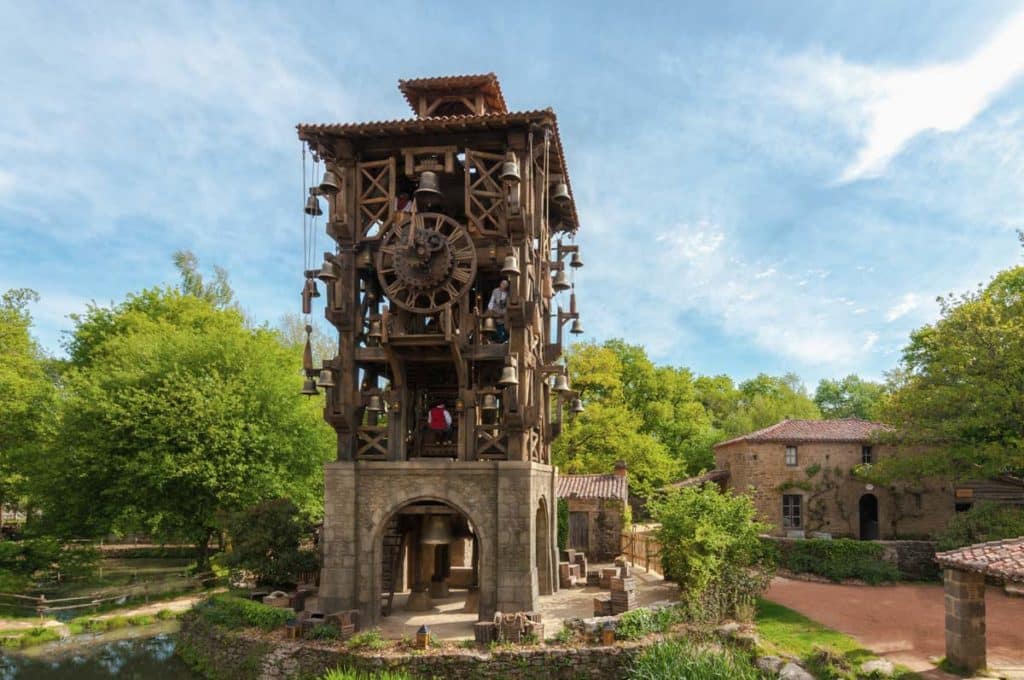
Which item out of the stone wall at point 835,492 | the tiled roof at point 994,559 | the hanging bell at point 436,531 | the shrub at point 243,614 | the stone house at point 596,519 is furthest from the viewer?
the stone wall at point 835,492

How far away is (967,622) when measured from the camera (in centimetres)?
1273

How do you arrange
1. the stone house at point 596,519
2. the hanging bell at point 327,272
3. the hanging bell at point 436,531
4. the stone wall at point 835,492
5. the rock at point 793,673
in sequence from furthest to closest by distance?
the stone wall at point 835,492
the stone house at point 596,519
the hanging bell at point 436,531
the hanging bell at point 327,272
the rock at point 793,673

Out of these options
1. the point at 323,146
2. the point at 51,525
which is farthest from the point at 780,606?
the point at 51,525

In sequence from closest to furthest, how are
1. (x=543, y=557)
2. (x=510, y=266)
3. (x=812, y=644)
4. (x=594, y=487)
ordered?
(x=812, y=644) → (x=510, y=266) → (x=543, y=557) → (x=594, y=487)

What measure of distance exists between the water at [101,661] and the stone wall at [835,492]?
2303 centimetres

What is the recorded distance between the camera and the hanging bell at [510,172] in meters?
16.2

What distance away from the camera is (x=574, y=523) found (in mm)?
26672

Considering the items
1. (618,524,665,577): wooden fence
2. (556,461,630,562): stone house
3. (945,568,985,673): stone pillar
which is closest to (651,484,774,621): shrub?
(945,568,985,673): stone pillar

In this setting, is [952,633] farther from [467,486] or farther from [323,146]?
[323,146]

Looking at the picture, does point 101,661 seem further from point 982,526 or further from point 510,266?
point 982,526

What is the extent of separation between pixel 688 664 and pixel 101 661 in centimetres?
1666

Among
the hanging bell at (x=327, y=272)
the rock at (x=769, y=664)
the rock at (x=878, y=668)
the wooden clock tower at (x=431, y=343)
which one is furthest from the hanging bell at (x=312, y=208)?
the rock at (x=878, y=668)

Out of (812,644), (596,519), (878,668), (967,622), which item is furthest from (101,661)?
(967,622)

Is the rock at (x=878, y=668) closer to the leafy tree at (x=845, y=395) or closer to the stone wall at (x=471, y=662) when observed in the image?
the stone wall at (x=471, y=662)
